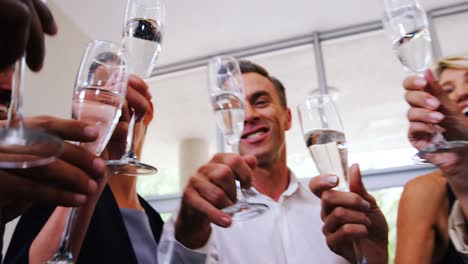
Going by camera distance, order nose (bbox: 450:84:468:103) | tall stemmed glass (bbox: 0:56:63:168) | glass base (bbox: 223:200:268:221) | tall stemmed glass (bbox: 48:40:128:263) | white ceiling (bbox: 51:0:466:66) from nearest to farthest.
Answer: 1. tall stemmed glass (bbox: 0:56:63:168)
2. tall stemmed glass (bbox: 48:40:128:263)
3. glass base (bbox: 223:200:268:221)
4. nose (bbox: 450:84:468:103)
5. white ceiling (bbox: 51:0:466:66)

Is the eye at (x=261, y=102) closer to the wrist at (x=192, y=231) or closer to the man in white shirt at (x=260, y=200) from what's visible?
the man in white shirt at (x=260, y=200)

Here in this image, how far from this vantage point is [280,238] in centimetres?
123

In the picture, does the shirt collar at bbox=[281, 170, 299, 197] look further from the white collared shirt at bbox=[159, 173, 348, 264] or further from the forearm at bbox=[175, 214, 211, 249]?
the forearm at bbox=[175, 214, 211, 249]

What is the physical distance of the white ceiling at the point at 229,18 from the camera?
2.42 metres

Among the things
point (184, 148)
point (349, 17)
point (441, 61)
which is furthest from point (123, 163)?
point (184, 148)

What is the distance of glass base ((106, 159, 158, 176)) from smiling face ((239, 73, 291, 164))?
694 millimetres

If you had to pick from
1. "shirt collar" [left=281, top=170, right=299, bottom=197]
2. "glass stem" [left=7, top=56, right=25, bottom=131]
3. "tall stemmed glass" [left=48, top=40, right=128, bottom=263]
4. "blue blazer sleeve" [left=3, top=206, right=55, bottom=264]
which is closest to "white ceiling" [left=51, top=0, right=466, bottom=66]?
"shirt collar" [left=281, top=170, right=299, bottom=197]

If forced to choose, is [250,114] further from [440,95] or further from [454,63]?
[440,95]

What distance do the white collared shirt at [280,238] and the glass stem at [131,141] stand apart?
510mm

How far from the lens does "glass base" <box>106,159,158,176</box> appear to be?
1.86 ft

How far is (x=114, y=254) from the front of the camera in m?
0.75

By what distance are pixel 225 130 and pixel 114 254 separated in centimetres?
32

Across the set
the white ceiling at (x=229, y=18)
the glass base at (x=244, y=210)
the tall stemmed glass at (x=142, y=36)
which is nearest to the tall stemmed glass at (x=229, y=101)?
the glass base at (x=244, y=210)

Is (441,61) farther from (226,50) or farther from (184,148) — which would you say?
(184,148)
